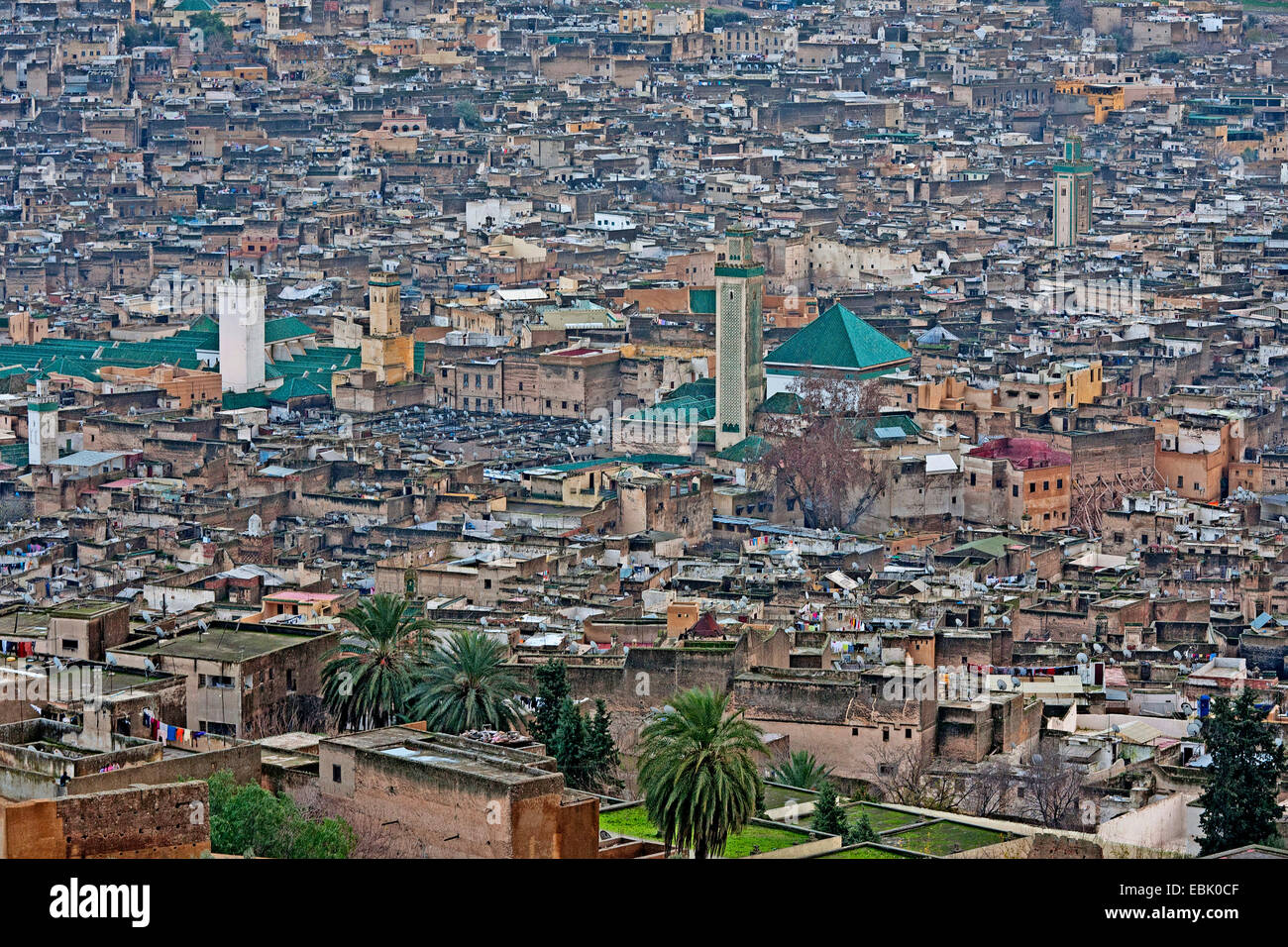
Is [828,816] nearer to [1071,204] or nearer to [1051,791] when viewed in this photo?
[1051,791]

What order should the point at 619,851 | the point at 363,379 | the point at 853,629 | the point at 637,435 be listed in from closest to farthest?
the point at 619,851 < the point at 853,629 < the point at 637,435 < the point at 363,379

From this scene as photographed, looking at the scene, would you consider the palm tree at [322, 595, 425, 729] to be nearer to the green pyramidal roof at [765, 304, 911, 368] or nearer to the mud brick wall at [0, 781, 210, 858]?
the mud brick wall at [0, 781, 210, 858]

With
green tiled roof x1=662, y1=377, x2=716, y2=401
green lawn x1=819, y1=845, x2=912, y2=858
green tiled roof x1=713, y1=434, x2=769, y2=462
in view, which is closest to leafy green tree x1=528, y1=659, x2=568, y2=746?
green lawn x1=819, y1=845, x2=912, y2=858

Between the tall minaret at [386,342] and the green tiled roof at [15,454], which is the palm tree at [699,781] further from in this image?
the tall minaret at [386,342]

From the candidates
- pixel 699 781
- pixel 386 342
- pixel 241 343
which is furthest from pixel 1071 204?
pixel 699 781
